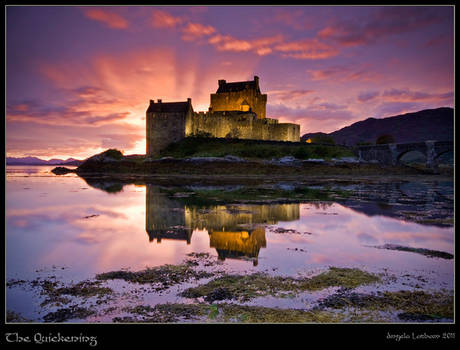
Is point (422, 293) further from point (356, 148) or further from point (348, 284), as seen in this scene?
point (356, 148)

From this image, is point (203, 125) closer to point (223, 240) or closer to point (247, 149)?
point (247, 149)

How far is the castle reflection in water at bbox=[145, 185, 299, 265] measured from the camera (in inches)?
346

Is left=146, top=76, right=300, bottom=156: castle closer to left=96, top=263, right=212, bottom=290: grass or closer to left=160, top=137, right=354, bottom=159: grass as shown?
left=160, top=137, right=354, bottom=159: grass

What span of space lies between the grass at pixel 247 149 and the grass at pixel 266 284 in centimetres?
4742

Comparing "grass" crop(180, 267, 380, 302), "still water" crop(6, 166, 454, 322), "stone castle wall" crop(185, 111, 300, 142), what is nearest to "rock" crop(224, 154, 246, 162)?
"stone castle wall" crop(185, 111, 300, 142)

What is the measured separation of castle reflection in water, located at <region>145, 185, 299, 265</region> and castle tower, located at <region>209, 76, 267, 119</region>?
60760 millimetres

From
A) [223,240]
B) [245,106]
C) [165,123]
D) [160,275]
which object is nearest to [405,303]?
[160,275]

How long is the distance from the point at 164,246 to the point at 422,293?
6203 mm

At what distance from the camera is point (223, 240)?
9352 millimetres

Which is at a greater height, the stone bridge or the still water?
the stone bridge

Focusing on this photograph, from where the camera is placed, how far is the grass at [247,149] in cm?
5497

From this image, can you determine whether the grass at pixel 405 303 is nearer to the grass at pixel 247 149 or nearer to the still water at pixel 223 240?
the still water at pixel 223 240

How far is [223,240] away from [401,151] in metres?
58.1
